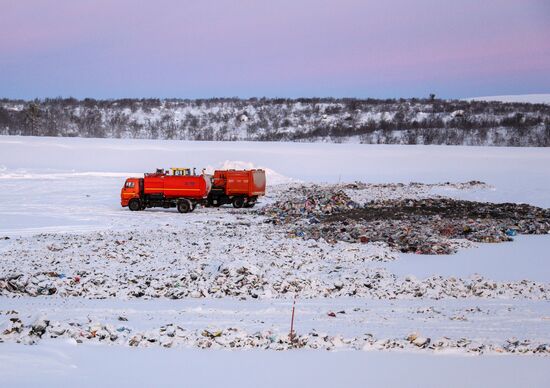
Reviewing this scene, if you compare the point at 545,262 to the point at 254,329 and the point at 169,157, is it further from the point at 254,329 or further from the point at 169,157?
the point at 169,157

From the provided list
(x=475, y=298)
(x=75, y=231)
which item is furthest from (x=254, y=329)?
(x=75, y=231)

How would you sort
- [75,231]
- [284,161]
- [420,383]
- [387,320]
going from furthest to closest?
[284,161] → [75,231] → [387,320] → [420,383]

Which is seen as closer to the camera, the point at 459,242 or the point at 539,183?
the point at 459,242

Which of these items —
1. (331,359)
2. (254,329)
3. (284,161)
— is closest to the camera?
(331,359)

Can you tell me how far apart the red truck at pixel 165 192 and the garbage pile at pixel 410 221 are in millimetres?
2809

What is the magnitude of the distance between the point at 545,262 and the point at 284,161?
35.8 metres

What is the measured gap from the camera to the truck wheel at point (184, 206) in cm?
2412

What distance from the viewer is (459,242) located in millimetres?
15984

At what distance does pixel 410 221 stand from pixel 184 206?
884cm

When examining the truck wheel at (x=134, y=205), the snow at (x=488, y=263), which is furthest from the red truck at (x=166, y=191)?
the snow at (x=488, y=263)

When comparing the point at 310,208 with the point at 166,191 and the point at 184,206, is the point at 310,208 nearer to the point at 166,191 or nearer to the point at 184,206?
the point at 184,206

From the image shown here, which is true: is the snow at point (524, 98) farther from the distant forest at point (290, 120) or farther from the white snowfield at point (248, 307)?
the white snowfield at point (248, 307)

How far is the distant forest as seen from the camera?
84500 millimetres

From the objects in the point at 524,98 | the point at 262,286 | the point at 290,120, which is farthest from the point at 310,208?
the point at 524,98
